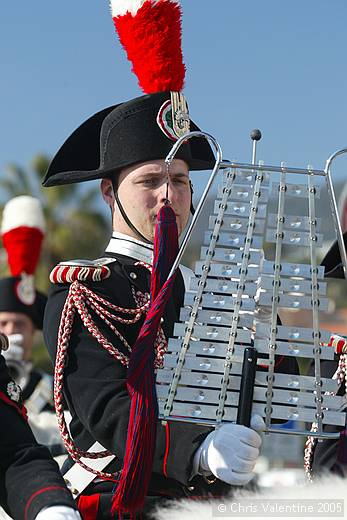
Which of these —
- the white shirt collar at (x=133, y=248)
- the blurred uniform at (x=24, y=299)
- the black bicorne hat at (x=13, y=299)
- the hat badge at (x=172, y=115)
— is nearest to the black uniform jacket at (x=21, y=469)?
the white shirt collar at (x=133, y=248)

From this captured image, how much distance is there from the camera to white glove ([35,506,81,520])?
2629 millimetres

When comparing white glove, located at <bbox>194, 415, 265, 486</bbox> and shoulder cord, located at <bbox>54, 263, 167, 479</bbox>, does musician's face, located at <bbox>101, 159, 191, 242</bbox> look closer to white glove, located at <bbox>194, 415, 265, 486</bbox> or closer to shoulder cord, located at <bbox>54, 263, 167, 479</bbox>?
shoulder cord, located at <bbox>54, 263, 167, 479</bbox>

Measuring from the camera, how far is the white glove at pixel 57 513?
8.63 feet

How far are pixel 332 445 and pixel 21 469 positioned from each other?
3.81 feet

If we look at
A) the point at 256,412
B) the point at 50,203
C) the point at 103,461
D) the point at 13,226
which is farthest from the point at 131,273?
the point at 50,203

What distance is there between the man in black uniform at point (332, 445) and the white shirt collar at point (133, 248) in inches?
26.1

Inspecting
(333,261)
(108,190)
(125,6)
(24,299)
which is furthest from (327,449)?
(24,299)

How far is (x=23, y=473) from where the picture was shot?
9.29 feet

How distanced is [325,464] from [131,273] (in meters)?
0.88

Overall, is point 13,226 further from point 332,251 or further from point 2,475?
point 2,475

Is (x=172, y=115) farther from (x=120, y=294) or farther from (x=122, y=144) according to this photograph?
(x=120, y=294)

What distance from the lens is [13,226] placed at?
7316 millimetres

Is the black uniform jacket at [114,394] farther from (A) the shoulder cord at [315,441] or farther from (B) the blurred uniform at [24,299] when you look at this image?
(B) the blurred uniform at [24,299]

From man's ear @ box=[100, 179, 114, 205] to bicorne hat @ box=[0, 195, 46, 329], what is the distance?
3607 millimetres
